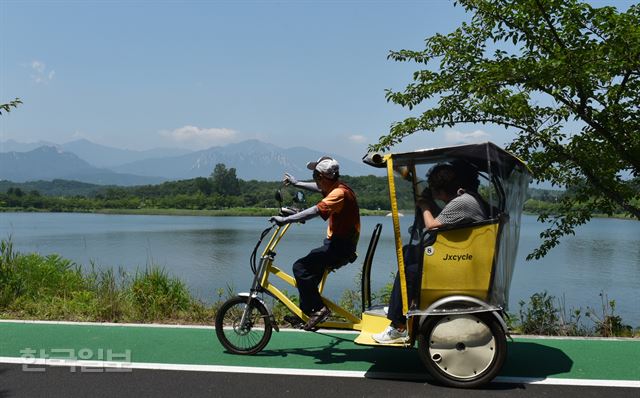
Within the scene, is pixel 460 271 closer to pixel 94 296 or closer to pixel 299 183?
pixel 299 183

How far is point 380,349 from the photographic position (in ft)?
17.3

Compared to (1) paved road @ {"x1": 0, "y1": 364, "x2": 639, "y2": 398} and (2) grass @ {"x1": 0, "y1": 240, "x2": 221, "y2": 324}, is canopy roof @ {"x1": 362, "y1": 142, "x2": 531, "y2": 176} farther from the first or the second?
(2) grass @ {"x1": 0, "y1": 240, "x2": 221, "y2": 324}

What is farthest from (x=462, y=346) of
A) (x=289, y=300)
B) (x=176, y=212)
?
(x=176, y=212)

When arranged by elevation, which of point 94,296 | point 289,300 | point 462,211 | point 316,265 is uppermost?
point 462,211

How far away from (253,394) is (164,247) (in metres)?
20.1

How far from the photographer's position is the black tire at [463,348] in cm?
418

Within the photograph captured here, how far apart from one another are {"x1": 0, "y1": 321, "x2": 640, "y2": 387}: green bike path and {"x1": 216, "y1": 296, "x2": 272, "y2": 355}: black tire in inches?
3.8

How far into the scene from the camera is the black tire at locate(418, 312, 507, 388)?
418cm

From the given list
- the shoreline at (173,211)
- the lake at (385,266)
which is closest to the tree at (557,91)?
the lake at (385,266)

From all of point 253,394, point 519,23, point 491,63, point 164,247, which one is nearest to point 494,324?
point 253,394

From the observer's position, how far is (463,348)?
424cm

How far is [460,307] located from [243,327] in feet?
6.20

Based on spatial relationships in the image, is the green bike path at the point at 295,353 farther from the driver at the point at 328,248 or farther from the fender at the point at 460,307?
the fender at the point at 460,307

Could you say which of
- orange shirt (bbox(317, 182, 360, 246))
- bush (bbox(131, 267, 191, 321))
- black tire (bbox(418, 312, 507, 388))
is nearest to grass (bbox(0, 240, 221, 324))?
bush (bbox(131, 267, 191, 321))
